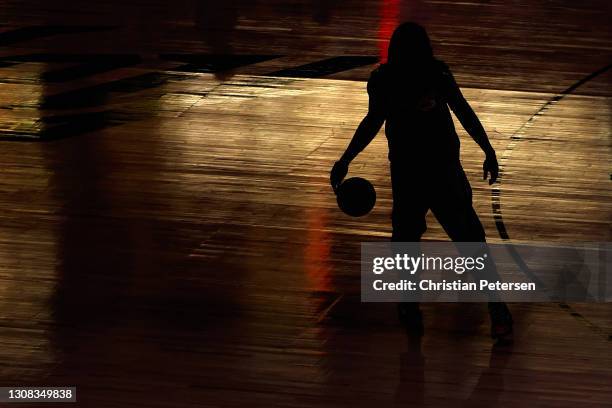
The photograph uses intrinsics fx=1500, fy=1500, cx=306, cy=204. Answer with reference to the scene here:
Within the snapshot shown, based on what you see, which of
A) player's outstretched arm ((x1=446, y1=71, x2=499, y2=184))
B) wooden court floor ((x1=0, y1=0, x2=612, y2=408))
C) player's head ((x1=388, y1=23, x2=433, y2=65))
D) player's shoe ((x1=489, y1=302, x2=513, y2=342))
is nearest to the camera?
wooden court floor ((x1=0, y1=0, x2=612, y2=408))

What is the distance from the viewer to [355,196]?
9.80 metres

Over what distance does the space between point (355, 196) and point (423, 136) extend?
26.7 inches

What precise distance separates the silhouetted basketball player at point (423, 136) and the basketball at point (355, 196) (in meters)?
0.21

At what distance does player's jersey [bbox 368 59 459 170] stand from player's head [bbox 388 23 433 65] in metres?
0.07

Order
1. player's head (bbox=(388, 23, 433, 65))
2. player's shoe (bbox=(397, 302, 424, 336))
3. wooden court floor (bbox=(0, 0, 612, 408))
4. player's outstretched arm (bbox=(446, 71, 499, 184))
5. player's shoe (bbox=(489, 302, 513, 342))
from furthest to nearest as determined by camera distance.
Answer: player's shoe (bbox=(397, 302, 424, 336)) → player's shoe (bbox=(489, 302, 513, 342)) → player's outstretched arm (bbox=(446, 71, 499, 184)) → player's head (bbox=(388, 23, 433, 65)) → wooden court floor (bbox=(0, 0, 612, 408))

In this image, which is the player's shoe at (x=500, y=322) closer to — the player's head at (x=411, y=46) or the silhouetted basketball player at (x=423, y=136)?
the silhouetted basketball player at (x=423, y=136)

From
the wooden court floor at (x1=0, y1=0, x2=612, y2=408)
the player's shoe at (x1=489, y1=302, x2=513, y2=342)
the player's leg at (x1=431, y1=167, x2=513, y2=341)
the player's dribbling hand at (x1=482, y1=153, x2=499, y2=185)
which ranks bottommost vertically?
the wooden court floor at (x1=0, y1=0, x2=612, y2=408)

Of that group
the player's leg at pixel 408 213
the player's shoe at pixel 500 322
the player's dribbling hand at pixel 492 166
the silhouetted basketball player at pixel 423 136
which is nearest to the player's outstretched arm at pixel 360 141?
the silhouetted basketball player at pixel 423 136

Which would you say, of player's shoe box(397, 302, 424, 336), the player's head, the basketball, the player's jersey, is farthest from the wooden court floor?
the player's head

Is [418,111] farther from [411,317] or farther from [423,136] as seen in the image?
[411,317]

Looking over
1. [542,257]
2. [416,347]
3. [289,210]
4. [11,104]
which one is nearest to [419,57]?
[416,347]

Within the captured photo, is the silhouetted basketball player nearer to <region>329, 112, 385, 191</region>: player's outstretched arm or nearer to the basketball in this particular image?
<region>329, 112, 385, 191</region>: player's outstretched arm

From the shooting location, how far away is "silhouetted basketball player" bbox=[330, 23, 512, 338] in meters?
9.30

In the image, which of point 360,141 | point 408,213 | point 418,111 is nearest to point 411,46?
point 418,111
